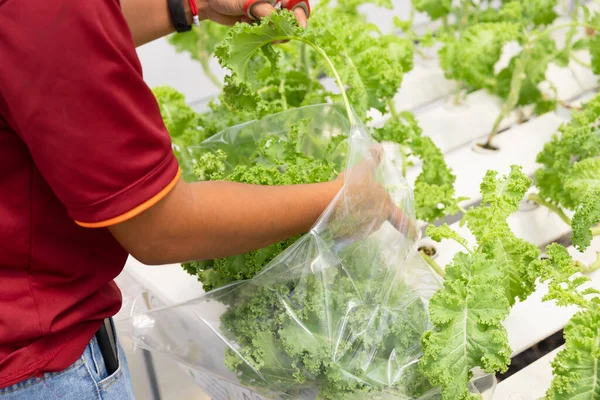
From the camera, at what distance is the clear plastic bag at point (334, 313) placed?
104 centimetres

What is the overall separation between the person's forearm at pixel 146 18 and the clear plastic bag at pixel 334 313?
393 millimetres

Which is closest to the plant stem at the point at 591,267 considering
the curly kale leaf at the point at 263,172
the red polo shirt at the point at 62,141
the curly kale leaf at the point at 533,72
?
the curly kale leaf at the point at 263,172

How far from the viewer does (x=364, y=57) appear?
1.55m

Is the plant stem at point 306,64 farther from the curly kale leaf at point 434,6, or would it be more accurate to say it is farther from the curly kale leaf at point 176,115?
the curly kale leaf at point 434,6

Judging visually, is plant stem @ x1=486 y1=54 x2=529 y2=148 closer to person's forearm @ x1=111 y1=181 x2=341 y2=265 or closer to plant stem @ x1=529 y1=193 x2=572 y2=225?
plant stem @ x1=529 y1=193 x2=572 y2=225

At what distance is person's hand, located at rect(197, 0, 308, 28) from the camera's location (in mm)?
1162

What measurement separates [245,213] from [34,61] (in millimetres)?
311

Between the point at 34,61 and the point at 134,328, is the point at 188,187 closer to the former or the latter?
the point at 34,61

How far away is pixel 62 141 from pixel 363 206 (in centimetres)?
54

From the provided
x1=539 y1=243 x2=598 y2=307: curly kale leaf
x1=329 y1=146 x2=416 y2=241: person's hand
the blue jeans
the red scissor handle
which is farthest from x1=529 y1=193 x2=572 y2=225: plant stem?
the blue jeans

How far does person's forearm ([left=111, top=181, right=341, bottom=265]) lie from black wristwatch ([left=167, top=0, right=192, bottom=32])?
1.45ft

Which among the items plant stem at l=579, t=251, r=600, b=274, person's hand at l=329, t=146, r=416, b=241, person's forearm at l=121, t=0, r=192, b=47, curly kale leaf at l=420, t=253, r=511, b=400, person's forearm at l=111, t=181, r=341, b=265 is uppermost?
person's forearm at l=121, t=0, r=192, b=47

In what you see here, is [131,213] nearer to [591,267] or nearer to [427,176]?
[427,176]

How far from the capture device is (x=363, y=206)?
1.07 metres
